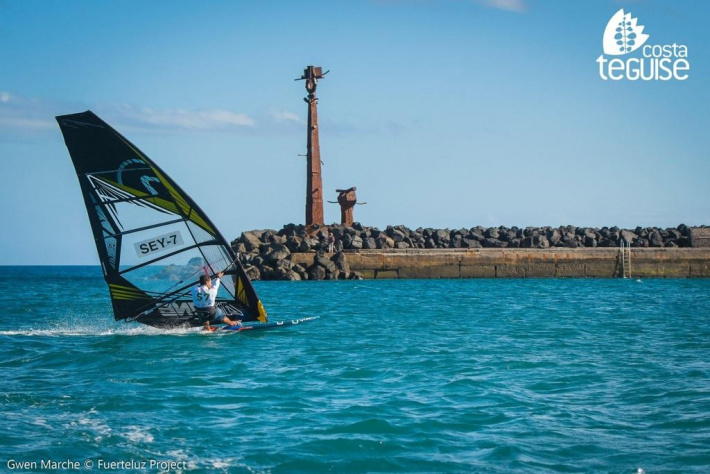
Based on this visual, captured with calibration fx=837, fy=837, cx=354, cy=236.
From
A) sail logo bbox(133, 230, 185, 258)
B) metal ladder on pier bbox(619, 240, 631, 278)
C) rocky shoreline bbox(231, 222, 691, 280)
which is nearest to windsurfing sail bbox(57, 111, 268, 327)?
sail logo bbox(133, 230, 185, 258)

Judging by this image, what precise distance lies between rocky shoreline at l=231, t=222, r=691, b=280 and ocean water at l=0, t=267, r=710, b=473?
1946 cm

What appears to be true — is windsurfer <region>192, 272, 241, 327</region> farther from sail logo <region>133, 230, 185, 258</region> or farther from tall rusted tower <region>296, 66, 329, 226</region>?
tall rusted tower <region>296, 66, 329, 226</region>

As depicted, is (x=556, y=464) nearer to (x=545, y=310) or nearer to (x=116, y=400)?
(x=116, y=400)

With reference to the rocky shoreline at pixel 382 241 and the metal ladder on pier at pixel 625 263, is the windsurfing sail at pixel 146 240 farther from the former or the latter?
the metal ladder on pier at pixel 625 263

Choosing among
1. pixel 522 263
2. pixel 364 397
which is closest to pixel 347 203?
pixel 522 263

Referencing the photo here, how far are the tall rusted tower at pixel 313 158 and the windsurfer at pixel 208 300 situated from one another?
26367 mm

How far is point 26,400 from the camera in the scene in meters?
10.3

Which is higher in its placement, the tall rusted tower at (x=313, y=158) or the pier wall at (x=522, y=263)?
the tall rusted tower at (x=313, y=158)

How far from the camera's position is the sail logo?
626 inches

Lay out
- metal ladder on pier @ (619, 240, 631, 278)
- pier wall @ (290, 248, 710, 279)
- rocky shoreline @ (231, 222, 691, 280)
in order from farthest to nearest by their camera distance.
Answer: metal ladder on pier @ (619, 240, 631, 278), pier wall @ (290, 248, 710, 279), rocky shoreline @ (231, 222, 691, 280)

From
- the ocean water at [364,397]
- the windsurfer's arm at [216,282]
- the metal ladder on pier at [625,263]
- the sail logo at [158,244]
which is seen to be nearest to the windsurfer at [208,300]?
the windsurfer's arm at [216,282]

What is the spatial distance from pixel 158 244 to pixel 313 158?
2727cm

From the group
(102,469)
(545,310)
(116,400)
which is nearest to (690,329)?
(545,310)

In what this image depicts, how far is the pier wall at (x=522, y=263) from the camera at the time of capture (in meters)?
40.4
